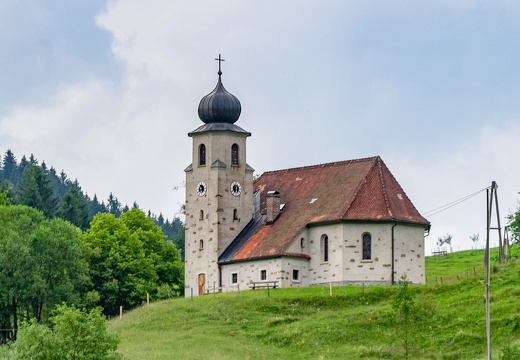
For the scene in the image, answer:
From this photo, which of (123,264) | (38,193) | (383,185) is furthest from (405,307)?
(38,193)

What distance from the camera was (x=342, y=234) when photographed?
83062 millimetres

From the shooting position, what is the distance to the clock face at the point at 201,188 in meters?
90.9

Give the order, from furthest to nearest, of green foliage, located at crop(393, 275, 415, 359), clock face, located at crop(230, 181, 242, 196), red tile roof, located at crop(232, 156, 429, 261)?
clock face, located at crop(230, 181, 242, 196) → red tile roof, located at crop(232, 156, 429, 261) → green foliage, located at crop(393, 275, 415, 359)

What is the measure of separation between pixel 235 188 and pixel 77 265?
10.8m

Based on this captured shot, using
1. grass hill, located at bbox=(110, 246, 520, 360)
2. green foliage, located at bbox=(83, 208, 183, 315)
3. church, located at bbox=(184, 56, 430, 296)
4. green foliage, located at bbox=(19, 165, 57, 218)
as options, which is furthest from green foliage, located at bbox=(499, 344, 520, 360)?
green foliage, located at bbox=(19, 165, 57, 218)

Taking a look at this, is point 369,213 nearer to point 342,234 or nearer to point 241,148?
point 342,234

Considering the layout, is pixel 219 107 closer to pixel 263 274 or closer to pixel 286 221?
pixel 286 221

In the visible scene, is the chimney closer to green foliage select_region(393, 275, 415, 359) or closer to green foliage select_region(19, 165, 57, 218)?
green foliage select_region(393, 275, 415, 359)

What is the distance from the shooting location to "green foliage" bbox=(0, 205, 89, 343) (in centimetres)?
8631

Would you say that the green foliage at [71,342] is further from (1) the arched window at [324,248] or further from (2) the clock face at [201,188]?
(2) the clock face at [201,188]

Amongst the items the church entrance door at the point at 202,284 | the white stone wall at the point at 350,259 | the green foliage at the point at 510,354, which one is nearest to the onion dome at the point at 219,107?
the church entrance door at the point at 202,284

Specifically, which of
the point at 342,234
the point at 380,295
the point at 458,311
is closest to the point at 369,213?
the point at 342,234

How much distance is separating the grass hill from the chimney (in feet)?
22.5

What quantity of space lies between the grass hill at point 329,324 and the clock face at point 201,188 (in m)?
9.17
